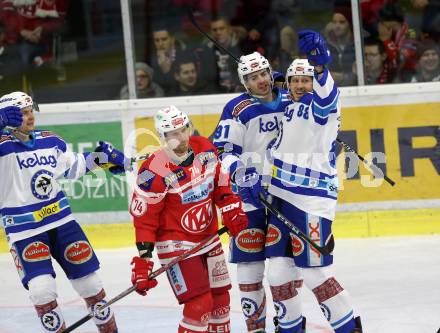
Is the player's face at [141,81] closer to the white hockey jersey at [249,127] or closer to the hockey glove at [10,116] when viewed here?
the white hockey jersey at [249,127]

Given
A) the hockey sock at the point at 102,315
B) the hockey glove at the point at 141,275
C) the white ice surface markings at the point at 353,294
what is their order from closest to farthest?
1. the hockey glove at the point at 141,275
2. the hockey sock at the point at 102,315
3. the white ice surface markings at the point at 353,294

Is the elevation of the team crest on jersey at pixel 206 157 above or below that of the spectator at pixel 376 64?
below

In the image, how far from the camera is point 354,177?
26.6 feet

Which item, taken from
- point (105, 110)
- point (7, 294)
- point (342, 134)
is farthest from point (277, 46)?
point (7, 294)

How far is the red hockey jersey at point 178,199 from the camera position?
5129 mm

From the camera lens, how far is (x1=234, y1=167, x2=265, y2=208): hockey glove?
18.6 feet

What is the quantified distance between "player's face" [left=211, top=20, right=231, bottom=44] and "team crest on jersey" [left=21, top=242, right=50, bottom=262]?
3.01 meters

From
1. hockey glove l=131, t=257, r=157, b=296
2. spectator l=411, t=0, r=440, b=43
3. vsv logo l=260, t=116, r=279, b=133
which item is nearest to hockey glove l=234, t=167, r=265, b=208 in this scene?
vsv logo l=260, t=116, r=279, b=133

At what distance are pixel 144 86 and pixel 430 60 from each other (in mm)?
2039

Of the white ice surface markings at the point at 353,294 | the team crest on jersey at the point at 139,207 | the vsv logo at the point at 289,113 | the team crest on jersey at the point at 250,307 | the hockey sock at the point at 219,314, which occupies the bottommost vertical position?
the white ice surface markings at the point at 353,294

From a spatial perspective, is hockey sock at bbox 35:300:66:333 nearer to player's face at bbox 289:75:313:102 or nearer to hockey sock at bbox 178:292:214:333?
hockey sock at bbox 178:292:214:333

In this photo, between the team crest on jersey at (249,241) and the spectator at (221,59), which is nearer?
the team crest on jersey at (249,241)

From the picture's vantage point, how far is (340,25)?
26.9ft

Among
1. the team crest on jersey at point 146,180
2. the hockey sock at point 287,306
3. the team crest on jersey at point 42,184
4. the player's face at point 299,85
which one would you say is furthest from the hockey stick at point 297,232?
the team crest on jersey at point 42,184
